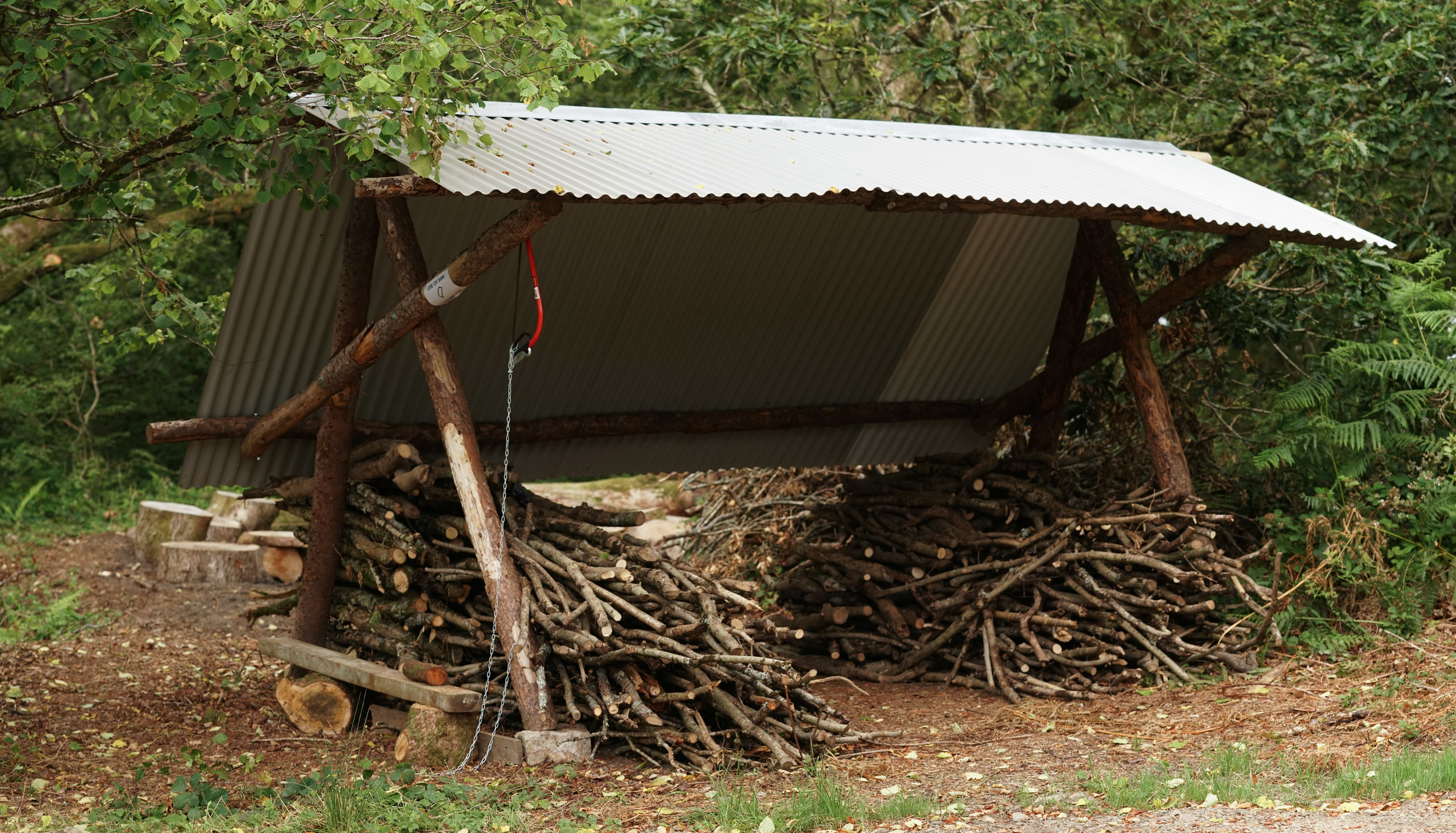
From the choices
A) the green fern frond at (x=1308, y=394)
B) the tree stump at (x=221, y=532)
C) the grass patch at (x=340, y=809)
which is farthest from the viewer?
the tree stump at (x=221, y=532)

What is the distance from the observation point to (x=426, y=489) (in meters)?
7.10

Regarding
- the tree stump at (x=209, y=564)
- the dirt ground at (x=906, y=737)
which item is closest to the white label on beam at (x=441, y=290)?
the dirt ground at (x=906, y=737)

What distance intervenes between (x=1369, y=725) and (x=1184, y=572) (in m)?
1.60

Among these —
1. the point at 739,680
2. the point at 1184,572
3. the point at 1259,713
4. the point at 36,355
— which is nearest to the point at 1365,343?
the point at 1184,572

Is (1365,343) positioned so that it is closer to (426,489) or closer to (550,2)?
(426,489)

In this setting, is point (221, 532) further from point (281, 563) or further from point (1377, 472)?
point (1377, 472)

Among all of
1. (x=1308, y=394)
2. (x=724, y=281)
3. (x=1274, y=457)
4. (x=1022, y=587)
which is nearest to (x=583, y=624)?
(x=724, y=281)

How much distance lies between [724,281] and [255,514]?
611cm

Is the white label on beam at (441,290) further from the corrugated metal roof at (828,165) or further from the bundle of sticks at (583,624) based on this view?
the bundle of sticks at (583,624)

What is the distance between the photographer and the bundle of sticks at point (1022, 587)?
7.91 metres

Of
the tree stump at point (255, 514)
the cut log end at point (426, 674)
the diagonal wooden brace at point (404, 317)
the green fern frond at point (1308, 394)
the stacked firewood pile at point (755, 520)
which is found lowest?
the cut log end at point (426, 674)

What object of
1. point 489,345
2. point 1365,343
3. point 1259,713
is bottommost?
point 1259,713

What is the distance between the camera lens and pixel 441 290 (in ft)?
19.9

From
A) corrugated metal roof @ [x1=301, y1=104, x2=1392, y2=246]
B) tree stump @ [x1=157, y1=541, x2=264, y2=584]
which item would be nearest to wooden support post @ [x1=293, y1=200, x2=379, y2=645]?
corrugated metal roof @ [x1=301, y1=104, x2=1392, y2=246]
